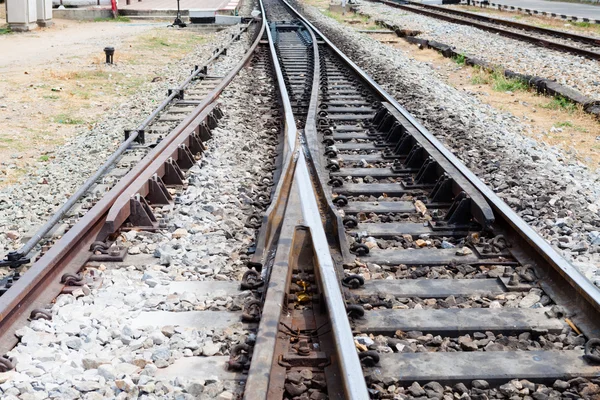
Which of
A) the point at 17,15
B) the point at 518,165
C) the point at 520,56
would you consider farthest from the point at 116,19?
the point at 518,165

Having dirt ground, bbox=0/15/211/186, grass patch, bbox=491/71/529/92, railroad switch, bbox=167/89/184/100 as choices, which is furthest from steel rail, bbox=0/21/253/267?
grass patch, bbox=491/71/529/92

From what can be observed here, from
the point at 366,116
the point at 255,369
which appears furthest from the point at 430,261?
the point at 366,116

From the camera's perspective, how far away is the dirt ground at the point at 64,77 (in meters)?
8.78

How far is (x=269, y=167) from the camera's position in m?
6.66

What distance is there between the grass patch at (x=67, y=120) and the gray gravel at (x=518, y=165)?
4.67 metres

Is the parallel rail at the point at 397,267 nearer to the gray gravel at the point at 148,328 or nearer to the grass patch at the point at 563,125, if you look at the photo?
the gray gravel at the point at 148,328

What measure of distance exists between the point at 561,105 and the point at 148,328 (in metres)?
8.80

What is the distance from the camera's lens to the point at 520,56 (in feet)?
Result: 54.1

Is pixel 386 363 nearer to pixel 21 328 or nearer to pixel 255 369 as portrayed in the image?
pixel 255 369

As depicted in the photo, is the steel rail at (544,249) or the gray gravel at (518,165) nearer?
the steel rail at (544,249)

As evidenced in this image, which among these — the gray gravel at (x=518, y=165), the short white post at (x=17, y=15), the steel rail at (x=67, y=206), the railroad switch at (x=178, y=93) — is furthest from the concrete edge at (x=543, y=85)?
the short white post at (x=17, y=15)

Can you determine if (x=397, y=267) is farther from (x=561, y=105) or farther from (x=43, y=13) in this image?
(x=43, y=13)

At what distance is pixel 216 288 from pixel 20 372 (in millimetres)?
1251

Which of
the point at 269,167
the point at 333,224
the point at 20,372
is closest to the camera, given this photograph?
the point at 20,372
